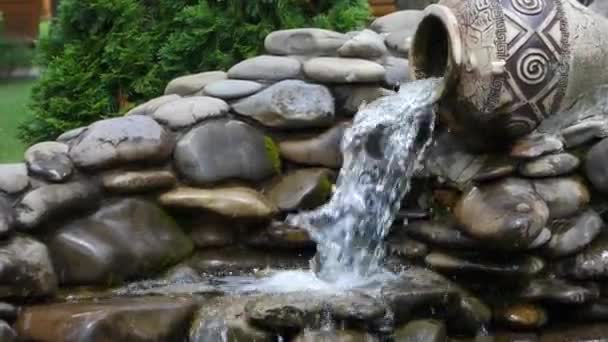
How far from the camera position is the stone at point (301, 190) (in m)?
5.18

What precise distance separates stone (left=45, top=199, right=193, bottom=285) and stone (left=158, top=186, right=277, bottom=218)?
0.31 ft

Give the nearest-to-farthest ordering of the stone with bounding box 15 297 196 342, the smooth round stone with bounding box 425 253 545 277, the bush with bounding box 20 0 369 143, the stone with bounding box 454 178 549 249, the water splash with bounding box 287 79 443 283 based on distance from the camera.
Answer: the stone with bounding box 15 297 196 342 → the stone with bounding box 454 178 549 249 → the smooth round stone with bounding box 425 253 545 277 → the water splash with bounding box 287 79 443 283 → the bush with bounding box 20 0 369 143

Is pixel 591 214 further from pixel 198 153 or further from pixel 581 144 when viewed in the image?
pixel 198 153

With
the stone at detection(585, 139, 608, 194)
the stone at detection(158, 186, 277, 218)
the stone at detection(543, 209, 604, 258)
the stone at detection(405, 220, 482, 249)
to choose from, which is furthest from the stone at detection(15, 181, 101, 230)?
the stone at detection(585, 139, 608, 194)

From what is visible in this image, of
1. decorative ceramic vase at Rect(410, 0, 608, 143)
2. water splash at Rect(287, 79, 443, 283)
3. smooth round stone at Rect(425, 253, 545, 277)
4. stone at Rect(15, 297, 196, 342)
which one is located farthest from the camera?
water splash at Rect(287, 79, 443, 283)

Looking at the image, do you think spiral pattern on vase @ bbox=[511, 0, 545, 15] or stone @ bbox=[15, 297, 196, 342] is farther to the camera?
spiral pattern on vase @ bbox=[511, 0, 545, 15]

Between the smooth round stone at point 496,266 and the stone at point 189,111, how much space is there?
1.24 m

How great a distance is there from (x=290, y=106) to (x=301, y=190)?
0.38 m

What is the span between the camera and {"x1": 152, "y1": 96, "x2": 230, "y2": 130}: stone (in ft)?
17.1

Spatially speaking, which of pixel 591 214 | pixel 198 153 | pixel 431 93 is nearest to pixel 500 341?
pixel 591 214

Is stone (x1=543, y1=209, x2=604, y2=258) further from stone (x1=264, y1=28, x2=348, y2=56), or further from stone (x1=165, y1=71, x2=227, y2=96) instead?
stone (x1=165, y1=71, x2=227, y2=96)

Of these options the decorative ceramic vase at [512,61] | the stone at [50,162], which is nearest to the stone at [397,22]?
the decorative ceramic vase at [512,61]

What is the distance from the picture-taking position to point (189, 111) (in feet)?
17.2

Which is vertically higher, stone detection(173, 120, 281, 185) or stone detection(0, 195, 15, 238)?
stone detection(173, 120, 281, 185)
